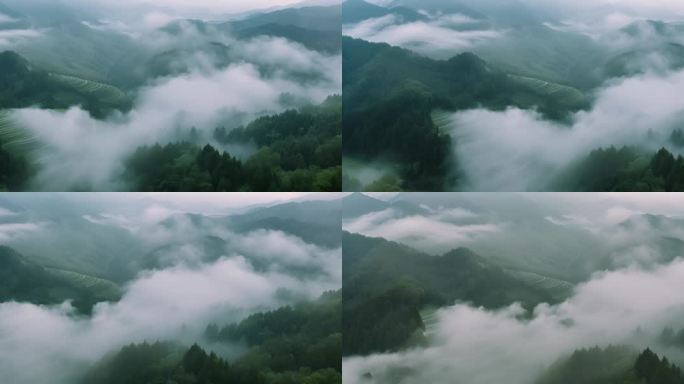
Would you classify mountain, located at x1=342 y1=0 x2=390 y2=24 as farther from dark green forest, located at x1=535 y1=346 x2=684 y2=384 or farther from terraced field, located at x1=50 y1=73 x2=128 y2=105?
dark green forest, located at x1=535 y1=346 x2=684 y2=384

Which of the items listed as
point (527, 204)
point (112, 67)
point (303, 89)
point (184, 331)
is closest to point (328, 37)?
point (303, 89)

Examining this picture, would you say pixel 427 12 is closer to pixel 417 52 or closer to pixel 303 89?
pixel 417 52

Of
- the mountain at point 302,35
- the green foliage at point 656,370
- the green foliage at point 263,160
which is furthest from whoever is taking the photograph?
the mountain at point 302,35

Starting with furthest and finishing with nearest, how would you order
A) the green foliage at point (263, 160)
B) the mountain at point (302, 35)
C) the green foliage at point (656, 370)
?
the mountain at point (302, 35)
the green foliage at point (263, 160)
the green foliage at point (656, 370)

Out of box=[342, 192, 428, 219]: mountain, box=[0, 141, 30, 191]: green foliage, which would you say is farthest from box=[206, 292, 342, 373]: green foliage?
box=[0, 141, 30, 191]: green foliage

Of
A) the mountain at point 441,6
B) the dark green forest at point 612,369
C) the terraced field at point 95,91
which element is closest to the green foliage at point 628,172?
the dark green forest at point 612,369

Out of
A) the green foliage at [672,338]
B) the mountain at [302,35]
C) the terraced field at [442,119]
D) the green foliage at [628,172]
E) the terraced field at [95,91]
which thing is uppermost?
Answer: the mountain at [302,35]

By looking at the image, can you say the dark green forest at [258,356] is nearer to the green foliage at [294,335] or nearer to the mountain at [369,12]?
the green foliage at [294,335]

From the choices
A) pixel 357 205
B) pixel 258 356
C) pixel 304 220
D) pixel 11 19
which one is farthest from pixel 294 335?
pixel 11 19
